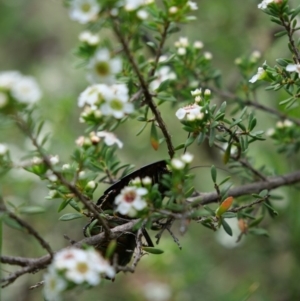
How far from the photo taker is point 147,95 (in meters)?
0.70

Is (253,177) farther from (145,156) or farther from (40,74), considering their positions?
(40,74)

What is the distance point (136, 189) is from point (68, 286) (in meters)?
0.15

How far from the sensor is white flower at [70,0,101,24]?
56 centimetres

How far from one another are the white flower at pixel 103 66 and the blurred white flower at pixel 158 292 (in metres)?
1.11

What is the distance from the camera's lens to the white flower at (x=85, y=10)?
56 cm

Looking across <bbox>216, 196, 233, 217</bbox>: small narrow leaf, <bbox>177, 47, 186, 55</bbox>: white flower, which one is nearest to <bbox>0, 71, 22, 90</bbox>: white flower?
<bbox>216, 196, 233, 217</bbox>: small narrow leaf

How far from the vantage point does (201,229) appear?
1.94 metres

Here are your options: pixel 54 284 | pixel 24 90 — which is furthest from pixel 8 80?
pixel 54 284

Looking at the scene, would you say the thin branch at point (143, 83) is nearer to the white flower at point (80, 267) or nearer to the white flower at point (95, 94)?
the white flower at point (95, 94)

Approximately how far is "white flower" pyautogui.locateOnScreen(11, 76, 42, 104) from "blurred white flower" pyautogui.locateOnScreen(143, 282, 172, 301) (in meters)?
1.13

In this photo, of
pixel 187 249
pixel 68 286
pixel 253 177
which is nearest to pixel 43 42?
pixel 187 249

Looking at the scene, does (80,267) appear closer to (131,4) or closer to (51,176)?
(51,176)

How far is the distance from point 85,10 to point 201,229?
1469mm

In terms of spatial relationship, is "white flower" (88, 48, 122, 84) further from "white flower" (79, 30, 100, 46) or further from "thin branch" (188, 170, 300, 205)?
"thin branch" (188, 170, 300, 205)
